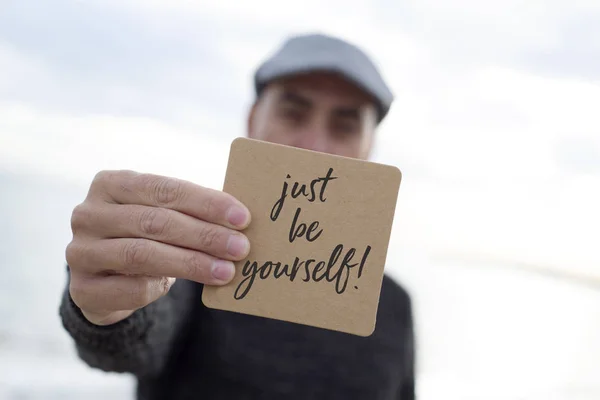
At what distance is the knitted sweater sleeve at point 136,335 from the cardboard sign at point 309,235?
0.40m

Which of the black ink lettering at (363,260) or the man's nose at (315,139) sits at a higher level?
the man's nose at (315,139)

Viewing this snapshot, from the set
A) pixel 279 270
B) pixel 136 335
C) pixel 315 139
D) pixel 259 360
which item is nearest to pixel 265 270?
pixel 279 270

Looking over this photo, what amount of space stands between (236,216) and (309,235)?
13 cm

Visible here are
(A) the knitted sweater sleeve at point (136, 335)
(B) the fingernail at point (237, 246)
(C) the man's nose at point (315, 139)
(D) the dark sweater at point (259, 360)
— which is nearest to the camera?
(B) the fingernail at point (237, 246)

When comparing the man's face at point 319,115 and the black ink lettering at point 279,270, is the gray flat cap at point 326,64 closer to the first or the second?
the man's face at point 319,115

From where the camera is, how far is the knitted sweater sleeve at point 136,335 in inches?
44.2

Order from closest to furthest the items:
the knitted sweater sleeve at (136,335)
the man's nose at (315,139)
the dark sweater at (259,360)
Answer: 1. the knitted sweater sleeve at (136,335)
2. the dark sweater at (259,360)
3. the man's nose at (315,139)

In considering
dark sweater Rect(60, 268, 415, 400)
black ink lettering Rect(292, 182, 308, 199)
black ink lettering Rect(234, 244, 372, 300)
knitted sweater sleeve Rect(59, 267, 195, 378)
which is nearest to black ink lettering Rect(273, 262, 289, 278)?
black ink lettering Rect(234, 244, 372, 300)

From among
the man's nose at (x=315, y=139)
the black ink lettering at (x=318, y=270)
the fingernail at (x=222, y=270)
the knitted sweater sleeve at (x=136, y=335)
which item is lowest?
the knitted sweater sleeve at (x=136, y=335)

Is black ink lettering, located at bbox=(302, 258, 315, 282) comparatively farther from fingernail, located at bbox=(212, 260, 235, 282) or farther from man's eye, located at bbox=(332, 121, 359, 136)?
man's eye, located at bbox=(332, 121, 359, 136)

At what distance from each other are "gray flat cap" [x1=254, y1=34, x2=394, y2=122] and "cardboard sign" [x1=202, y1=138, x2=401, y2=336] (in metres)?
0.89

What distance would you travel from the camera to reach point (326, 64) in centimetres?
169

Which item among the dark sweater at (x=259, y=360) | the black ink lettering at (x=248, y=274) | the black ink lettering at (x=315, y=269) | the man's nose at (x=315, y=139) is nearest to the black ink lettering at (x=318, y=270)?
the black ink lettering at (x=315, y=269)

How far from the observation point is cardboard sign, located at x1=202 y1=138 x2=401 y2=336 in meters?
0.87
